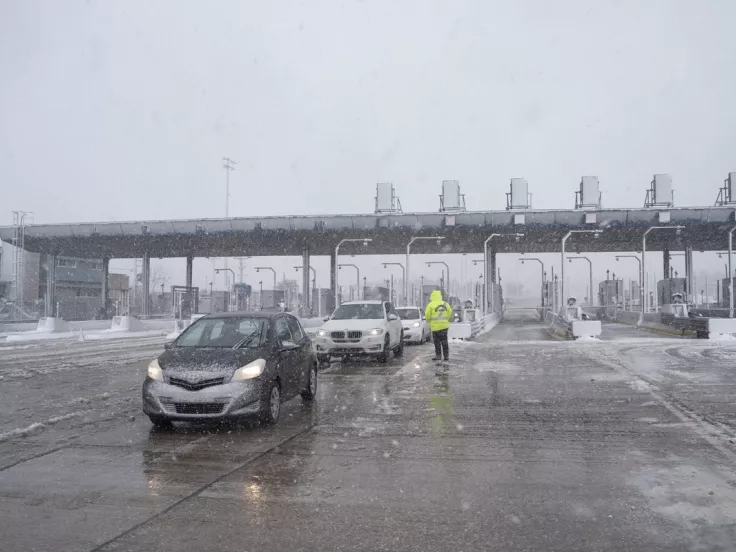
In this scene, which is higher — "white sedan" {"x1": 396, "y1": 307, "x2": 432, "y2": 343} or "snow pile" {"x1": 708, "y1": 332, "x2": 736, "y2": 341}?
"white sedan" {"x1": 396, "y1": 307, "x2": 432, "y2": 343}

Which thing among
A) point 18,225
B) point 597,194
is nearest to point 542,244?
point 597,194

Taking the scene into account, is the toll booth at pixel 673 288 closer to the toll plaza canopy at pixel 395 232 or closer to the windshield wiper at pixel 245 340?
the toll plaza canopy at pixel 395 232

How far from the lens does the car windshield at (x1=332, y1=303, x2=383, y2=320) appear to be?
1773cm

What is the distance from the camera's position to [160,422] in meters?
7.96

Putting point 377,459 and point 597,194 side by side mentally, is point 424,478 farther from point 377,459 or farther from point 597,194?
point 597,194

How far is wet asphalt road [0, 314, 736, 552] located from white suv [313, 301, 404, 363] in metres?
4.94

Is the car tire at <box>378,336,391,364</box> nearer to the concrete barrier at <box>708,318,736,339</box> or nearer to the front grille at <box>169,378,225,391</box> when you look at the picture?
the front grille at <box>169,378,225,391</box>

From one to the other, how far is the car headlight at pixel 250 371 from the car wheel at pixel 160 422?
0.99m

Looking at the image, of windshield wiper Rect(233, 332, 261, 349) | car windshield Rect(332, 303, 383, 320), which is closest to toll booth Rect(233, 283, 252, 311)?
car windshield Rect(332, 303, 383, 320)

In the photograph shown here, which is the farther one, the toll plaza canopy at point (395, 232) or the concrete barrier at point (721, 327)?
the toll plaza canopy at point (395, 232)

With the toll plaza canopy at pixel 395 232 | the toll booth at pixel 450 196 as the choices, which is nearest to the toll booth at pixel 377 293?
the toll plaza canopy at pixel 395 232

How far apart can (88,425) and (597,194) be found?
1382 inches

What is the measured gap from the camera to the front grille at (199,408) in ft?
24.8

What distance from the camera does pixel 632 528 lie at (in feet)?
14.8
